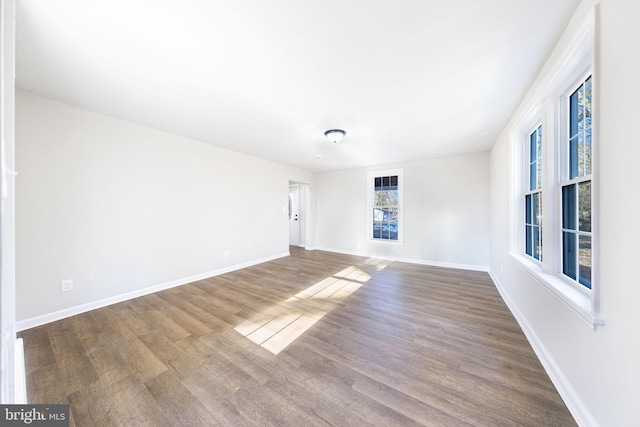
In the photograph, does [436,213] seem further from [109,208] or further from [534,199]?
[109,208]

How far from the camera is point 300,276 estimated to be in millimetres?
4047

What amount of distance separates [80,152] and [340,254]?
5.01 meters

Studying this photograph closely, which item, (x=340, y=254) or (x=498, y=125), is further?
(x=340, y=254)

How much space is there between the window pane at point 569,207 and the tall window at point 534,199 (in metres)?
0.56

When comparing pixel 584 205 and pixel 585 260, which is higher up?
pixel 584 205

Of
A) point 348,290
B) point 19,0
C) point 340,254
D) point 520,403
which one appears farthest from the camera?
point 340,254

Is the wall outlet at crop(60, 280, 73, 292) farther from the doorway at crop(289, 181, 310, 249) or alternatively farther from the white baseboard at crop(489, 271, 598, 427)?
the doorway at crop(289, 181, 310, 249)

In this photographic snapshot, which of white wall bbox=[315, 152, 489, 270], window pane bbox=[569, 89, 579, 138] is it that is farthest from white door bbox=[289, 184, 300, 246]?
window pane bbox=[569, 89, 579, 138]

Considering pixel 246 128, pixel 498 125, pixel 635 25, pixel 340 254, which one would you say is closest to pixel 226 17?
pixel 246 128

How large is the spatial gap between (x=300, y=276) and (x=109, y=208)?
2.82 m

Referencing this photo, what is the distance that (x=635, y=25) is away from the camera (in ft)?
3.24

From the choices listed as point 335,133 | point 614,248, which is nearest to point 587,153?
point 614,248

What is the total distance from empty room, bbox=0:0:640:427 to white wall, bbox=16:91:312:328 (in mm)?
20

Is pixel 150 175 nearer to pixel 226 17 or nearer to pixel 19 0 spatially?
pixel 19 0
